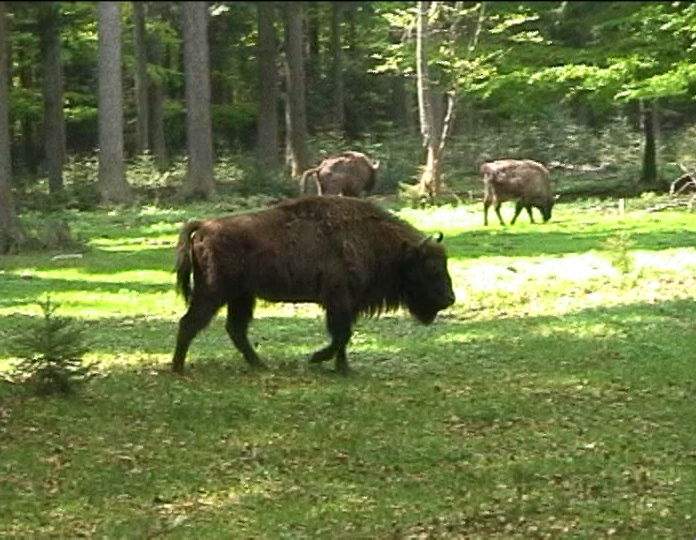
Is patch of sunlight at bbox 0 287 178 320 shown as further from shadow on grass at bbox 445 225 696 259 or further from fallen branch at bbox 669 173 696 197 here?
fallen branch at bbox 669 173 696 197

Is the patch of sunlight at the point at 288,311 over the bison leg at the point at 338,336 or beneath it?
beneath

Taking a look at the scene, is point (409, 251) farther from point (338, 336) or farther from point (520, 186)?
point (520, 186)

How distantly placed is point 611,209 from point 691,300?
12251 mm

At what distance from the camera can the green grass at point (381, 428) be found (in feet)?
23.5

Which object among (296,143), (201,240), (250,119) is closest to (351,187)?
(296,143)

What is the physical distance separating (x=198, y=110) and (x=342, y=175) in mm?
9632

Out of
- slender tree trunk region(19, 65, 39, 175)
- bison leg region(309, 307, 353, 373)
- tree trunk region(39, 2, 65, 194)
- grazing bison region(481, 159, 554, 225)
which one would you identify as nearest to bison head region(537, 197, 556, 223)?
grazing bison region(481, 159, 554, 225)

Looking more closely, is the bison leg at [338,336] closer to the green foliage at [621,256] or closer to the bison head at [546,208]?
the green foliage at [621,256]

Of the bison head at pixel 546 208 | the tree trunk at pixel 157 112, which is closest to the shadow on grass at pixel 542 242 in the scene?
the bison head at pixel 546 208

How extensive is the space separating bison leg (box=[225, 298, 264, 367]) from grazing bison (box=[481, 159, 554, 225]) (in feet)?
43.1

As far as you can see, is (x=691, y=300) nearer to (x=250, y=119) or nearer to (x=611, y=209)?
(x=611, y=209)

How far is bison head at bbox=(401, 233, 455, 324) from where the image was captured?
1091 cm

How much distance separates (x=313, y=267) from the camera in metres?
10.6

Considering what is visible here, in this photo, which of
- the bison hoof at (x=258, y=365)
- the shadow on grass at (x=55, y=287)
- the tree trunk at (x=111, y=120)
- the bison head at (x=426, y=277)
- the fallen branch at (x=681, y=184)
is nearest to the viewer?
the bison hoof at (x=258, y=365)
